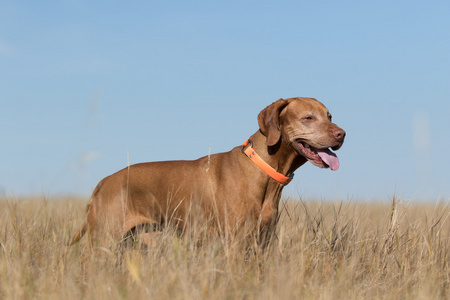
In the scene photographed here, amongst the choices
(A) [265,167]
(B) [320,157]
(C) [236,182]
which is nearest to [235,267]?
(C) [236,182]

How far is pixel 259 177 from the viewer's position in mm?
5176

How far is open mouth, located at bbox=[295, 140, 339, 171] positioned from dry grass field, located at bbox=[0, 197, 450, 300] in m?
0.59

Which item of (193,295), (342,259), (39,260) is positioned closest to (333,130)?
(342,259)

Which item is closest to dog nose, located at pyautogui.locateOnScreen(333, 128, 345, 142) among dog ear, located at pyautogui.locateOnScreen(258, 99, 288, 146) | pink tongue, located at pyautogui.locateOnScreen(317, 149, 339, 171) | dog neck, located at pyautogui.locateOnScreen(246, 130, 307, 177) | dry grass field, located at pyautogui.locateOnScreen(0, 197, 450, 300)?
pink tongue, located at pyautogui.locateOnScreen(317, 149, 339, 171)

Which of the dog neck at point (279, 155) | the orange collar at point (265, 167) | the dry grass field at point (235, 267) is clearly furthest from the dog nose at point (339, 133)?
the dry grass field at point (235, 267)

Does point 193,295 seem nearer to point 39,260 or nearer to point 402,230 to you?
point 39,260

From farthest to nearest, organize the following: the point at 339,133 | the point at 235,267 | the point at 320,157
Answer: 1. the point at 320,157
2. the point at 339,133
3. the point at 235,267

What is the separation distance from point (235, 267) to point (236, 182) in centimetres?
115

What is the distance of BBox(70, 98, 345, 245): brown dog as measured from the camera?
16.6 feet

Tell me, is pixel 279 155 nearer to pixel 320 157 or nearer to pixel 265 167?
pixel 265 167

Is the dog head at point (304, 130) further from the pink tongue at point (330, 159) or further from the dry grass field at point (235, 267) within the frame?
the dry grass field at point (235, 267)

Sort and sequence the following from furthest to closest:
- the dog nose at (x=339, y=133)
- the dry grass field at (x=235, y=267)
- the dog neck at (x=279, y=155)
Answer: the dog neck at (x=279, y=155), the dog nose at (x=339, y=133), the dry grass field at (x=235, y=267)

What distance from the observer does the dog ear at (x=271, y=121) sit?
5.04 meters

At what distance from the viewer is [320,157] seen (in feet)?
16.8
